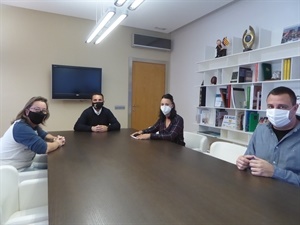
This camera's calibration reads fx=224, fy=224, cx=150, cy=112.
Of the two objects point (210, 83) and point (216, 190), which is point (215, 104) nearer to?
point (210, 83)

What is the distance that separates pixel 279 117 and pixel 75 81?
3.78 m

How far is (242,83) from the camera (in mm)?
3170

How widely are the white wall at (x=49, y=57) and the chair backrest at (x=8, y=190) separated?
3.24m

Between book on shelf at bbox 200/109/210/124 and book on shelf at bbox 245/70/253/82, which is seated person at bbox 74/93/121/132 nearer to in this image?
book on shelf at bbox 200/109/210/124

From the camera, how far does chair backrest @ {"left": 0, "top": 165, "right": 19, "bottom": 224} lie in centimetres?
121

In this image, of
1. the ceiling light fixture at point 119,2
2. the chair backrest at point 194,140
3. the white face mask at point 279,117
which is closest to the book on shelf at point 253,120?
the chair backrest at point 194,140

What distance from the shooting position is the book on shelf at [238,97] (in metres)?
3.34

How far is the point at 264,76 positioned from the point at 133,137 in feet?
6.36

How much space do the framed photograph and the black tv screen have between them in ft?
10.6

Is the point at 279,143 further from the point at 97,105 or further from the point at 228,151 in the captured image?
the point at 97,105

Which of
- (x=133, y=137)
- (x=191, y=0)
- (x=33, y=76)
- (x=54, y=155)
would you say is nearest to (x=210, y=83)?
(x=191, y=0)

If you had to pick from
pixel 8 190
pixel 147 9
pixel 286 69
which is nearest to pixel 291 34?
pixel 286 69

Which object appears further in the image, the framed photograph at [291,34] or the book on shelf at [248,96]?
the book on shelf at [248,96]

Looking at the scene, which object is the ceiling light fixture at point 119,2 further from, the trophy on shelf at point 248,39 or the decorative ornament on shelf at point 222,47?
the decorative ornament on shelf at point 222,47
